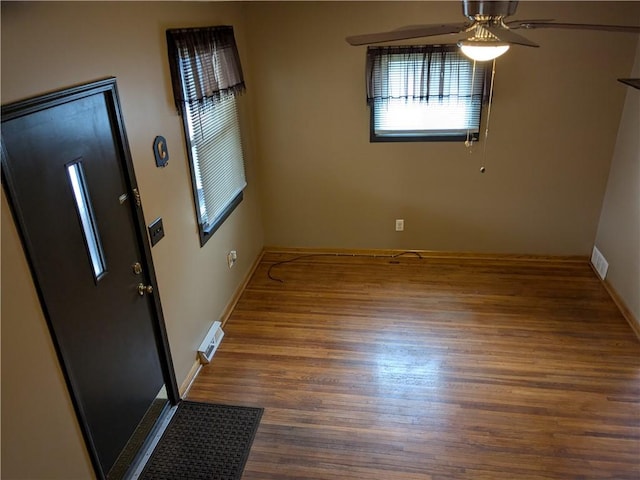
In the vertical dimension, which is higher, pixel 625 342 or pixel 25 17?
pixel 25 17

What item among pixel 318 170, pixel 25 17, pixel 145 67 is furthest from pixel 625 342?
pixel 25 17

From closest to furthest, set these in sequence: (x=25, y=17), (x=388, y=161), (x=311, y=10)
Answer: (x=25, y=17)
(x=311, y=10)
(x=388, y=161)

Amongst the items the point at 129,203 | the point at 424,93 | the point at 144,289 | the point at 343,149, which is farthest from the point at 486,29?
the point at 343,149

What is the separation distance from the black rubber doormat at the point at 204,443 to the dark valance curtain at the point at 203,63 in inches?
77.2

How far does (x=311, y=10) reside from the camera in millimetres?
4160

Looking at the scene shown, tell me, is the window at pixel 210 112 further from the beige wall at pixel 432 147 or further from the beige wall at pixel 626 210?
the beige wall at pixel 626 210

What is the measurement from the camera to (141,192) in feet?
9.01

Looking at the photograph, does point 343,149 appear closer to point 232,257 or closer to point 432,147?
point 432,147

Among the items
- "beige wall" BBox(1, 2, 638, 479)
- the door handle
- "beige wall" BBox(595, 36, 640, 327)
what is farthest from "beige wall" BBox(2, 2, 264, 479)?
"beige wall" BBox(595, 36, 640, 327)

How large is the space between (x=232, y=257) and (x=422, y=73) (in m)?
2.25

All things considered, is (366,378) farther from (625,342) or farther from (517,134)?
(517,134)

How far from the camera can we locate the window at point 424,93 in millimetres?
4148

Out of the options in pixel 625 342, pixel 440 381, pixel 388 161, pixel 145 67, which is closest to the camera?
pixel 145 67

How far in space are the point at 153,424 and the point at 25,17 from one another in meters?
2.33
